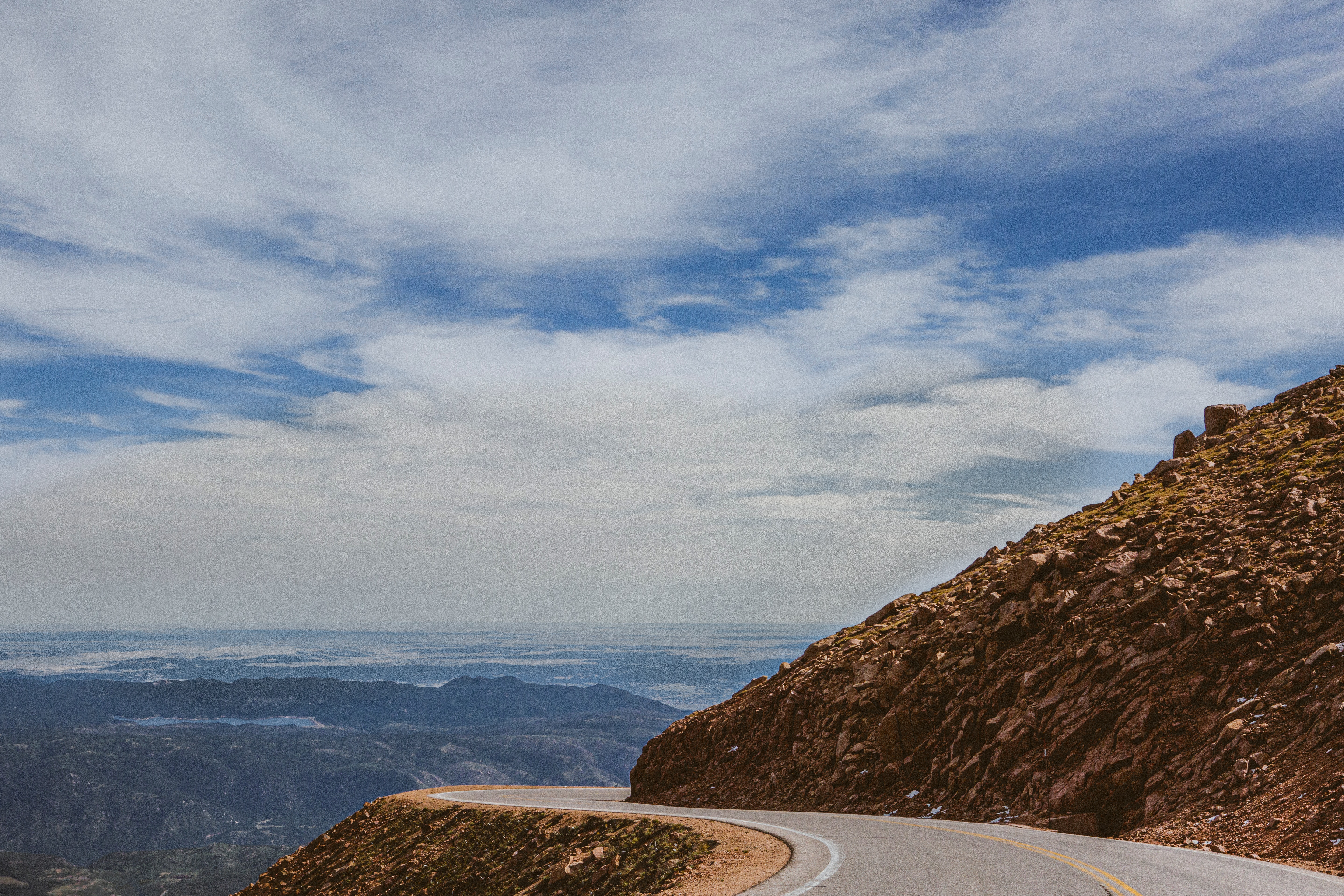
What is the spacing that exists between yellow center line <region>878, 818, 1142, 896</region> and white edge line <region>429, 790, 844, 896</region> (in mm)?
3450

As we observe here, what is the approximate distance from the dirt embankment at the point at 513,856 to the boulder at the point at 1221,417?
121 feet

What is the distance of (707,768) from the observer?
40875 mm

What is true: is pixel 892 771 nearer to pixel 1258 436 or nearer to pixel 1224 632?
pixel 1224 632

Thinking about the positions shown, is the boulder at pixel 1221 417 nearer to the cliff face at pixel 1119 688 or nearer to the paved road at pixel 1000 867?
the cliff face at pixel 1119 688

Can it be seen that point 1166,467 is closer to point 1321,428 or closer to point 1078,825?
point 1321,428

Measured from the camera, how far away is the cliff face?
23.2 metres

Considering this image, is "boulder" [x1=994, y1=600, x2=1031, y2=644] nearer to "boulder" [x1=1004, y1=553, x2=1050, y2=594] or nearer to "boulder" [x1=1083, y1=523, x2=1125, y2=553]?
"boulder" [x1=1004, y1=553, x2=1050, y2=594]

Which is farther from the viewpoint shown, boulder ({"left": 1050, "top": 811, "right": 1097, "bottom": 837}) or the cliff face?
boulder ({"left": 1050, "top": 811, "right": 1097, "bottom": 837})

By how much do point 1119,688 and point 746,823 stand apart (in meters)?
12.4

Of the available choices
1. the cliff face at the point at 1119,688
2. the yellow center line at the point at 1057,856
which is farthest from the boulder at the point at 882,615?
the yellow center line at the point at 1057,856

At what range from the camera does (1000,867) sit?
15.8 meters


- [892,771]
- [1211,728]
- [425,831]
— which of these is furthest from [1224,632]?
[425,831]

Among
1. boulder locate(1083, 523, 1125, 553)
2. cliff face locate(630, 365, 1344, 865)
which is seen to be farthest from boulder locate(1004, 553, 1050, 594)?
boulder locate(1083, 523, 1125, 553)

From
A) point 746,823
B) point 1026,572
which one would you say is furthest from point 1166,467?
point 746,823
